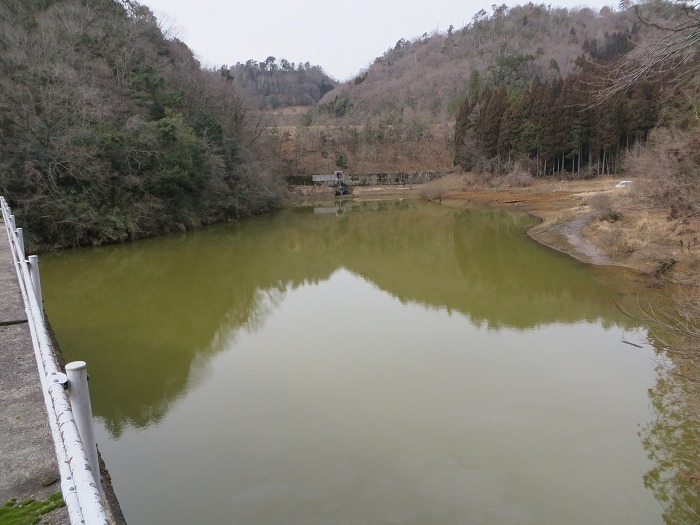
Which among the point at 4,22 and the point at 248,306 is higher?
the point at 4,22

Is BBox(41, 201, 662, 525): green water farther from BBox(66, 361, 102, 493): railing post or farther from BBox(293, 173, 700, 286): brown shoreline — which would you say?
BBox(66, 361, 102, 493): railing post

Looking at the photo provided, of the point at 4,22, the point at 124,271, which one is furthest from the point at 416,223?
the point at 4,22

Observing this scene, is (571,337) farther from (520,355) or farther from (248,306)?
(248,306)

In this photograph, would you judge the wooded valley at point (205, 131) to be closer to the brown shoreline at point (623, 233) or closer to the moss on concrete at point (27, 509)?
the brown shoreline at point (623, 233)

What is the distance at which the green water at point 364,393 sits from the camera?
4.98 meters

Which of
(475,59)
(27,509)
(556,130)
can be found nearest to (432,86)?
(475,59)

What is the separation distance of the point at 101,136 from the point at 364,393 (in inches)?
643

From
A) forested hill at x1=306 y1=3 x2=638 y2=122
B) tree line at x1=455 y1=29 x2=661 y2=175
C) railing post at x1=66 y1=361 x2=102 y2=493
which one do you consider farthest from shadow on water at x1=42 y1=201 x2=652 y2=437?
forested hill at x1=306 y1=3 x2=638 y2=122

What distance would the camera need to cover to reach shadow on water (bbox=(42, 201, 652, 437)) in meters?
8.42

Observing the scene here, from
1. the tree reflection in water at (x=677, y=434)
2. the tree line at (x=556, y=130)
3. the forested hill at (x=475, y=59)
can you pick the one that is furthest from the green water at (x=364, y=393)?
the forested hill at (x=475, y=59)

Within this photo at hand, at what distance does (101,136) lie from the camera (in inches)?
739

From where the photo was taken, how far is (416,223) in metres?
28.5

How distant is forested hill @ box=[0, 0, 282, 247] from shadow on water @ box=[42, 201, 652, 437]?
4.62 ft

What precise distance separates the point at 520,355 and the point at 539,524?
4352 millimetres
